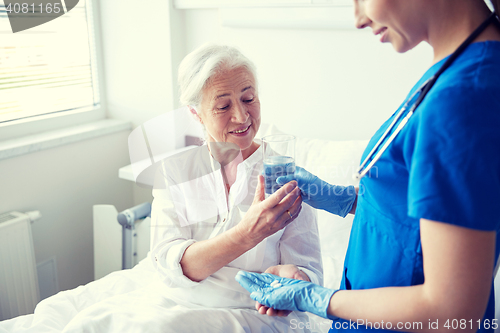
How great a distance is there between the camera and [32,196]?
7.16 ft

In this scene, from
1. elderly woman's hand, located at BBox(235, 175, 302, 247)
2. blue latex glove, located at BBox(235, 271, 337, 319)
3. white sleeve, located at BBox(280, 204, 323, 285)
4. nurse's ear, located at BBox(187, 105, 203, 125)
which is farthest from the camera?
nurse's ear, located at BBox(187, 105, 203, 125)

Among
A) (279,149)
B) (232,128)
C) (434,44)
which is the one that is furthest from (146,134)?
(434,44)

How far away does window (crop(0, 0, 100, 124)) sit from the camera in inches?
85.7

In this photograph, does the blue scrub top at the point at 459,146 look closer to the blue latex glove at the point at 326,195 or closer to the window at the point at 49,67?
the blue latex glove at the point at 326,195

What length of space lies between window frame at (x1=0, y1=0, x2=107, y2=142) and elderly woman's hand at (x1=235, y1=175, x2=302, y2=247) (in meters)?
1.69

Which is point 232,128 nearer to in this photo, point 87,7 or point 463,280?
point 463,280

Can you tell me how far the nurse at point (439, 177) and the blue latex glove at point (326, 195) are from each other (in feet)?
1.09

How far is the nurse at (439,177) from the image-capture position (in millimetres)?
626

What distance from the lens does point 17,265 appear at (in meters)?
2.00

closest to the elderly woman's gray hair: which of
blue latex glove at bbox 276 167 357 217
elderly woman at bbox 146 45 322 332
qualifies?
elderly woman at bbox 146 45 322 332

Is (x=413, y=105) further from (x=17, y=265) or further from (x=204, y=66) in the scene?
(x=17, y=265)

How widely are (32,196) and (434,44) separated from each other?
2.08 metres

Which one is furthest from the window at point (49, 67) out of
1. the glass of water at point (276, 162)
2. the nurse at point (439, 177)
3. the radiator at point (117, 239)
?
the nurse at point (439, 177)

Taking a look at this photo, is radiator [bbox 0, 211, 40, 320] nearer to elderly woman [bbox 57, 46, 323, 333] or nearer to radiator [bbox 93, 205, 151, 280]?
radiator [bbox 93, 205, 151, 280]
